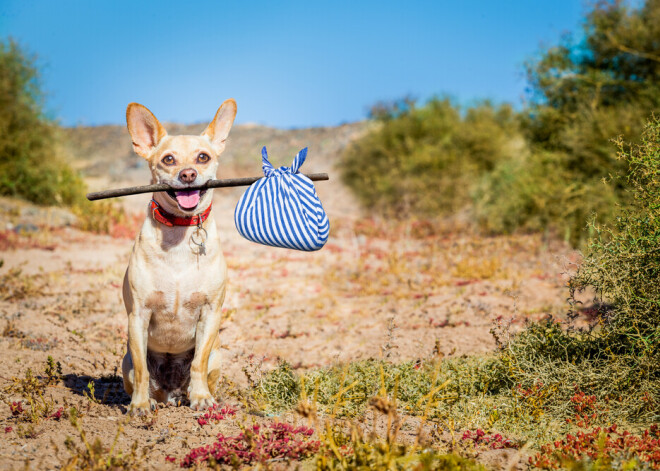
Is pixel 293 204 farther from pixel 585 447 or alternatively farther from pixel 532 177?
pixel 532 177

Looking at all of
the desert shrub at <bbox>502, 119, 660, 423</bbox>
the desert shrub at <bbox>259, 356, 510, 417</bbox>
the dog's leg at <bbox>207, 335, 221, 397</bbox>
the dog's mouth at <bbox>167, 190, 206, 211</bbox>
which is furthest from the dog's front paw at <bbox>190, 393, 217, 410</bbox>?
the desert shrub at <bbox>502, 119, 660, 423</bbox>

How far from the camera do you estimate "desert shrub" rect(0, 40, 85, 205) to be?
1609 centimetres

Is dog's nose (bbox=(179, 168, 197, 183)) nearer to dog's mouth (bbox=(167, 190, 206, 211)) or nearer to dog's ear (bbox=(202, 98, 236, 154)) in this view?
dog's mouth (bbox=(167, 190, 206, 211))

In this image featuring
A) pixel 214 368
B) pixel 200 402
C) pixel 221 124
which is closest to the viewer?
pixel 200 402

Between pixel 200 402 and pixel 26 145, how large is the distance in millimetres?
14979

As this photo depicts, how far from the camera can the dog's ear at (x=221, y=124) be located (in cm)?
416

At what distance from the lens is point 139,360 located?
398 cm

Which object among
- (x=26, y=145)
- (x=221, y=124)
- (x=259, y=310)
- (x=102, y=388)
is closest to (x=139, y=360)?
(x=102, y=388)

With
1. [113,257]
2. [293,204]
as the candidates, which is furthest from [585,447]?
[113,257]

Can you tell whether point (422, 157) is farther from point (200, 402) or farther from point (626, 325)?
point (200, 402)

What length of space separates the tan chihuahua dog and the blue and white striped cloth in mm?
435

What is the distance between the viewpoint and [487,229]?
15.2 meters

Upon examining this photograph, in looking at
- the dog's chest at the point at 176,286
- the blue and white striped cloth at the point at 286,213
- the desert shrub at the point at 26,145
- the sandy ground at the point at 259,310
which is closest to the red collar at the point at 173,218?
the dog's chest at the point at 176,286

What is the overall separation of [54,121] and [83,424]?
638 inches
